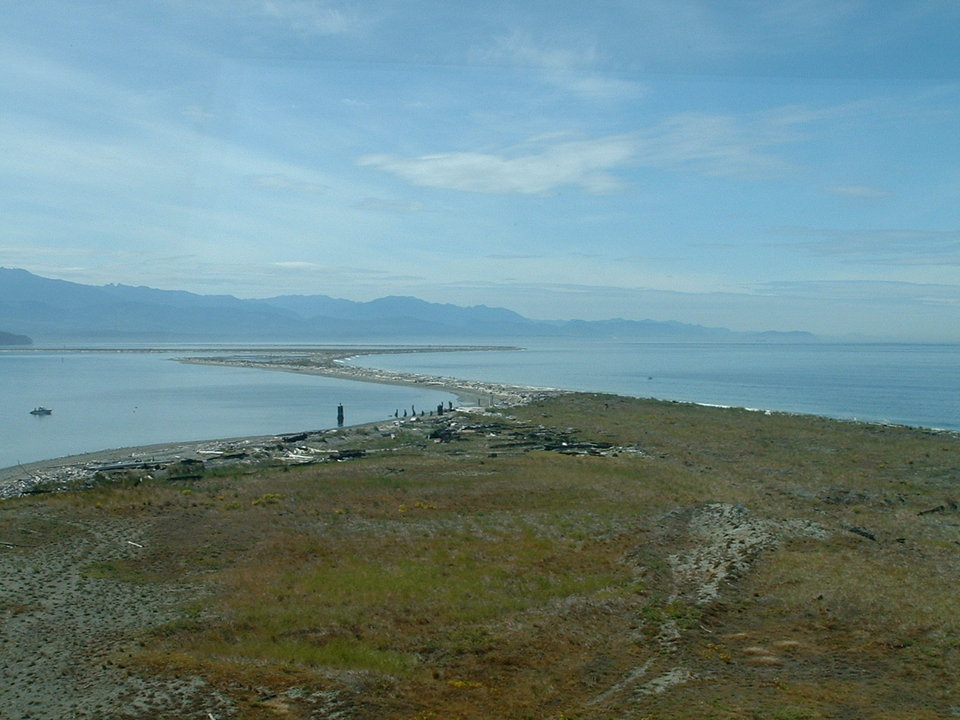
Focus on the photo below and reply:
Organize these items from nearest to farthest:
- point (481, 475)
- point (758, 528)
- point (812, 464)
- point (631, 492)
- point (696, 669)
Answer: point (696, 669) → point (758, 528) → point (631, 492) → point (481, 475) → point (812, 464)

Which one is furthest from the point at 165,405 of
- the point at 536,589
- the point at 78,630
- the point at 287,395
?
the point at 536,589

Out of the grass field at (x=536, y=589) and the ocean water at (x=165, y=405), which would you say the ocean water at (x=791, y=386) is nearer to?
the ocean water at (x=165, y=405)

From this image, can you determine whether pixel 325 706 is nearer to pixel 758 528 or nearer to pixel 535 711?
pixel 535 711

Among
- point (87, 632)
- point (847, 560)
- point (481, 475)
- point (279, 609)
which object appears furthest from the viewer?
point (481, 475)

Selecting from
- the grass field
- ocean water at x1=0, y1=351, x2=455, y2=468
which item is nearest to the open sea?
ocean water at x1=0, y1=351, x2=455, y2=468

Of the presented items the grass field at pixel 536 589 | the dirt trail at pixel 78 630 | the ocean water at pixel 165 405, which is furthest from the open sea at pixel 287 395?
the dirt trail at pixel 78 630

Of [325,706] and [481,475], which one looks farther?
[481,475]

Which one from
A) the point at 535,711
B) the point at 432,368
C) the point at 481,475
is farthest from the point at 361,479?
the point at 432,368
